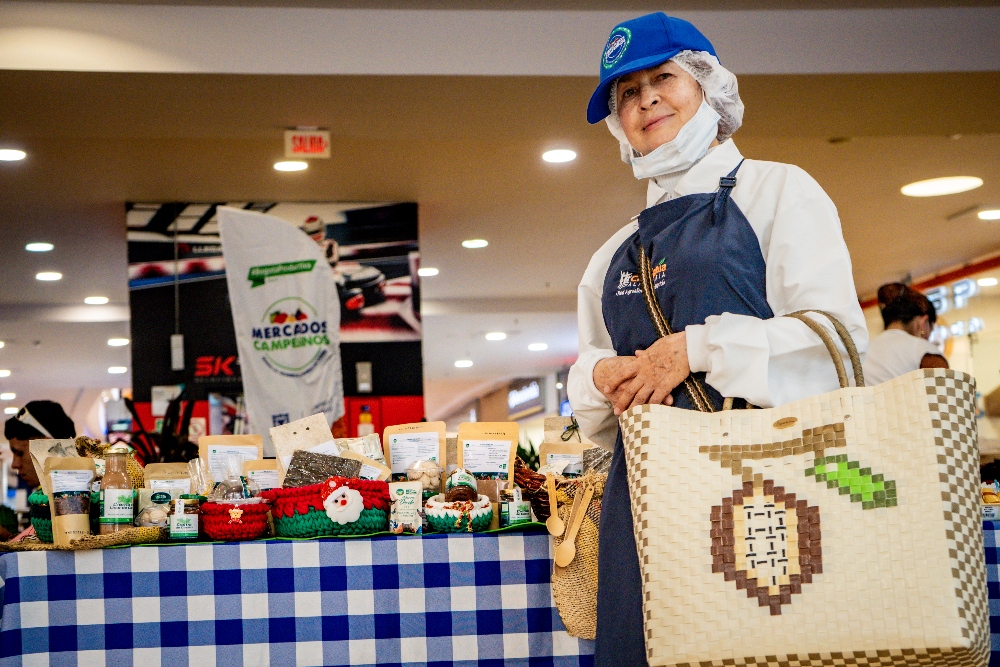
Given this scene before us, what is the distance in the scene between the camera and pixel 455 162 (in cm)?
601

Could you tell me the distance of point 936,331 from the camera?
1108 cm

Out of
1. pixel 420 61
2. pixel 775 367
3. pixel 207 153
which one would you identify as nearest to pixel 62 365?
pixel 207 153

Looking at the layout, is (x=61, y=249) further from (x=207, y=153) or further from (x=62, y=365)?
(x=62, y=365)

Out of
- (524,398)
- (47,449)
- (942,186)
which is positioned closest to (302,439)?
(47,449)

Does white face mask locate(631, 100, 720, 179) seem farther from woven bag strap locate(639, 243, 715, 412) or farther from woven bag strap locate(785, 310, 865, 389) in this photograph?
woven bag strap locate(785, 310, 865, 389)

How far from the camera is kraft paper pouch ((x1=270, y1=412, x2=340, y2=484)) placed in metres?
2.06

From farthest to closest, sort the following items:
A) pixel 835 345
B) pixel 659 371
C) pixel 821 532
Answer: pixel 659 371 → pixel 835 345 → pixel 821 532

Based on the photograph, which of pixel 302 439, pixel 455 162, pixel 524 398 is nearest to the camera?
pixel 302 439

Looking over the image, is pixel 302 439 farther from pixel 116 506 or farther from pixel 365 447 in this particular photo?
pixel 116 506

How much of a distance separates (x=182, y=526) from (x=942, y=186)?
6.29 metres

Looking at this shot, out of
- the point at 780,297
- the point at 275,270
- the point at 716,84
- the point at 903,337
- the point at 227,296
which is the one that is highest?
the point at 227,296

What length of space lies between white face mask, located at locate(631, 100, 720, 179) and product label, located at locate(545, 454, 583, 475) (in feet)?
2.76

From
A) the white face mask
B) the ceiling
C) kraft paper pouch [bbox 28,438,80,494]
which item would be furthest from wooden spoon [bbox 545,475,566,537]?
the ceiling

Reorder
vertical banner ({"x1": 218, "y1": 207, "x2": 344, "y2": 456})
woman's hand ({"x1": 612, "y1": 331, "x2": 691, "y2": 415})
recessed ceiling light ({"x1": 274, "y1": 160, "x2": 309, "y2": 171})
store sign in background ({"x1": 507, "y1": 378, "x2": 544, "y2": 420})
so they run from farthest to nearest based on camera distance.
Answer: store sign in background ({"x1": 507, "y1": 378, "x2": 544, "y2": 420}) → recessed ceiling light ({"x1": 274, "y1": 160, "x2": 309, "y2": 171}) → vertical banner ({"x1": 218, "y1": 207, "x2": 344, "y2": 456}) → woman's hand ({"x1": 612, "y1": 331, "x2": 691, "y2": 415})
